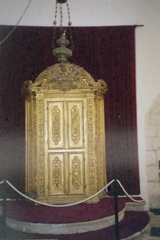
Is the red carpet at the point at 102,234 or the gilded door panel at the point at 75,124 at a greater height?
the gilded door panel at the point at 75,124

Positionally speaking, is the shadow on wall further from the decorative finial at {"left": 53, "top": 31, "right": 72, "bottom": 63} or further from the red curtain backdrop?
the decorative finial at {"left": 53, "top": 31, "right": 72, "bottom": 63}

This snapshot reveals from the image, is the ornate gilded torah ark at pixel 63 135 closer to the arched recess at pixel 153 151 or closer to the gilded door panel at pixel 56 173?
the gilded door panel at pixel 56 173

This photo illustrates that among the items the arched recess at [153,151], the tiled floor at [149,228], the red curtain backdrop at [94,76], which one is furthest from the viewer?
the arched recess at [153,151]

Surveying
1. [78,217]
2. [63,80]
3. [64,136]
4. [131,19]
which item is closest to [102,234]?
[78,217]

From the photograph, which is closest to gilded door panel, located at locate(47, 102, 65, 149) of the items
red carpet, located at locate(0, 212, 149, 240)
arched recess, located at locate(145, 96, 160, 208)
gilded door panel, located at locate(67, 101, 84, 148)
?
gilded door panel, located at locate(67, 101, 84, 148)

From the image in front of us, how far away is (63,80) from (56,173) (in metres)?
1.69

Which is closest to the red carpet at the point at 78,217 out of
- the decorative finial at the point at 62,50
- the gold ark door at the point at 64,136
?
the gold ark door at the point at 64,136

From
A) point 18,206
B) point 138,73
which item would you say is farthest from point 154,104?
point 18,206

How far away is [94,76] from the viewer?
18.5 feet

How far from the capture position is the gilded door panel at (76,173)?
4.56 metres

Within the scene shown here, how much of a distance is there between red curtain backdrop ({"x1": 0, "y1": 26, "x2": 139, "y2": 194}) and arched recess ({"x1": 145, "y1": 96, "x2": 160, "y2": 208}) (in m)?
0.34

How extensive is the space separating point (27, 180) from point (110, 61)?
312cm

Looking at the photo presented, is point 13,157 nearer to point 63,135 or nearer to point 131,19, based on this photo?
point 63,135

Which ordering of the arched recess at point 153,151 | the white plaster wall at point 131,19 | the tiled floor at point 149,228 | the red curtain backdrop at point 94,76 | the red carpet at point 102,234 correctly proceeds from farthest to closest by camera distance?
the white plaster wall at point 131,19 → the arched recess at point 153,151 → the red curtain backdrop at point 94,76 → the tiled floor at point 149,228 → the red carpet at point 102,234
